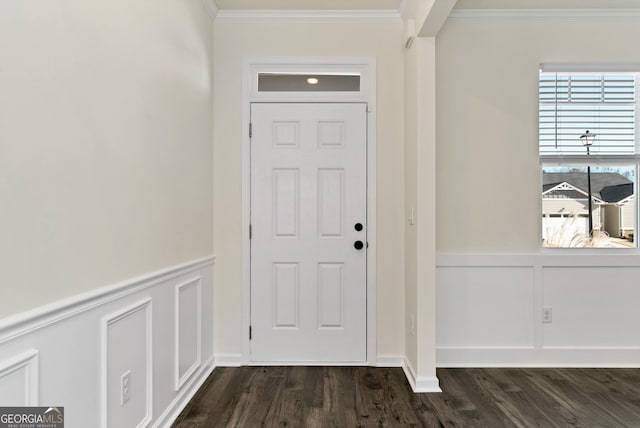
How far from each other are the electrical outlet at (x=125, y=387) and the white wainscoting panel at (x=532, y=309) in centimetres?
216

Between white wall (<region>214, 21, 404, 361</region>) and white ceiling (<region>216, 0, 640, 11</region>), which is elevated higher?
white ceiling (<region>216, 0, 640, 11</region>)

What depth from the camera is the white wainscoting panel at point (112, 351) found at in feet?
3.80

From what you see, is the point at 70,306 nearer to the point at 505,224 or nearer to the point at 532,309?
the point at 505,224

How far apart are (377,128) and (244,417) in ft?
7.25

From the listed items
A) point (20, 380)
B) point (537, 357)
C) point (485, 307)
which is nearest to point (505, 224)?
point (485, 307)

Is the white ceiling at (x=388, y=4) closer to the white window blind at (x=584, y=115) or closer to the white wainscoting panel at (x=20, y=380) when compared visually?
the white window blind at (x=584, y=115)

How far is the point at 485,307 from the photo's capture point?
3016mm

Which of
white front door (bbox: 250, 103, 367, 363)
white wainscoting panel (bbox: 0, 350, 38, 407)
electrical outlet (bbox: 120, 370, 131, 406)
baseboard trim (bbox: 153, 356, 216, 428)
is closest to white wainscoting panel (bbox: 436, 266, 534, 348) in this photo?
white front door (bbox: 250, 103, 367, 363)

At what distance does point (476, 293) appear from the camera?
3.02 m

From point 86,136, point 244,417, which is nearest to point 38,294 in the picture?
point 86,136

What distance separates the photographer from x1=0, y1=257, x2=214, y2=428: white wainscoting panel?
1.16 meters

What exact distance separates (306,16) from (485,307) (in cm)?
266

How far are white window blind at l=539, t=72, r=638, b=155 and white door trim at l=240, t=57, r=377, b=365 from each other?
136 centimetres

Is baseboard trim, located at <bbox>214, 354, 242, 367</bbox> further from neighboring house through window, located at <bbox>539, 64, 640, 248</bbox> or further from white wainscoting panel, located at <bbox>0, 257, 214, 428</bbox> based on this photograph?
neighboring house through window, located at <bbox>539, 64, 640, 248</bbox>
